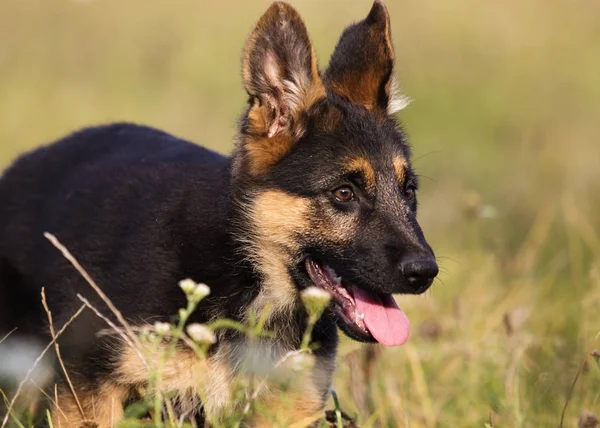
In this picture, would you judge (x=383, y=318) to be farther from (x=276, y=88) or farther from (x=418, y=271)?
(x=276, y=88)

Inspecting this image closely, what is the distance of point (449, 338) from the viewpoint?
7051mm

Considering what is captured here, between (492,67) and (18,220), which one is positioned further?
(492,67)

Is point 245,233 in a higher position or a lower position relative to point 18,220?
higher

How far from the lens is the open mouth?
4777 millimetres

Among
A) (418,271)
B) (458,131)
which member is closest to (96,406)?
(418,271)

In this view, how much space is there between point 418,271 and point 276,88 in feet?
3.88

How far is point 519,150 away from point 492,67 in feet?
10.5

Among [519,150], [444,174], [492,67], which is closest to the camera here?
[444,174]

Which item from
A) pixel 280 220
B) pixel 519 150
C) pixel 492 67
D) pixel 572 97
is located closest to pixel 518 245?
pixel 519 150

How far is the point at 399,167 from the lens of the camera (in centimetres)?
508

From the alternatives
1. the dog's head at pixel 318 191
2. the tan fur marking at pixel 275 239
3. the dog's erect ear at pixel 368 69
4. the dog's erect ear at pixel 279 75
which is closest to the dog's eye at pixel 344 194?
the dog's head at pixel 318 191

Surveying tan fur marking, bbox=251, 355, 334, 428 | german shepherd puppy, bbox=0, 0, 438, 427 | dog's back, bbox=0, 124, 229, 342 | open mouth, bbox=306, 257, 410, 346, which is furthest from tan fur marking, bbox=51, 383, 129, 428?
open mouth, bbox=306, 257, 410, 346

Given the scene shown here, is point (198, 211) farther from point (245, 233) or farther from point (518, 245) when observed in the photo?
point (518, 245)

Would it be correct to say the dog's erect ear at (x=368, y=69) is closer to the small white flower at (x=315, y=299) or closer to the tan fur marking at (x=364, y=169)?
the tan fur marking at (x=364, y=169)
